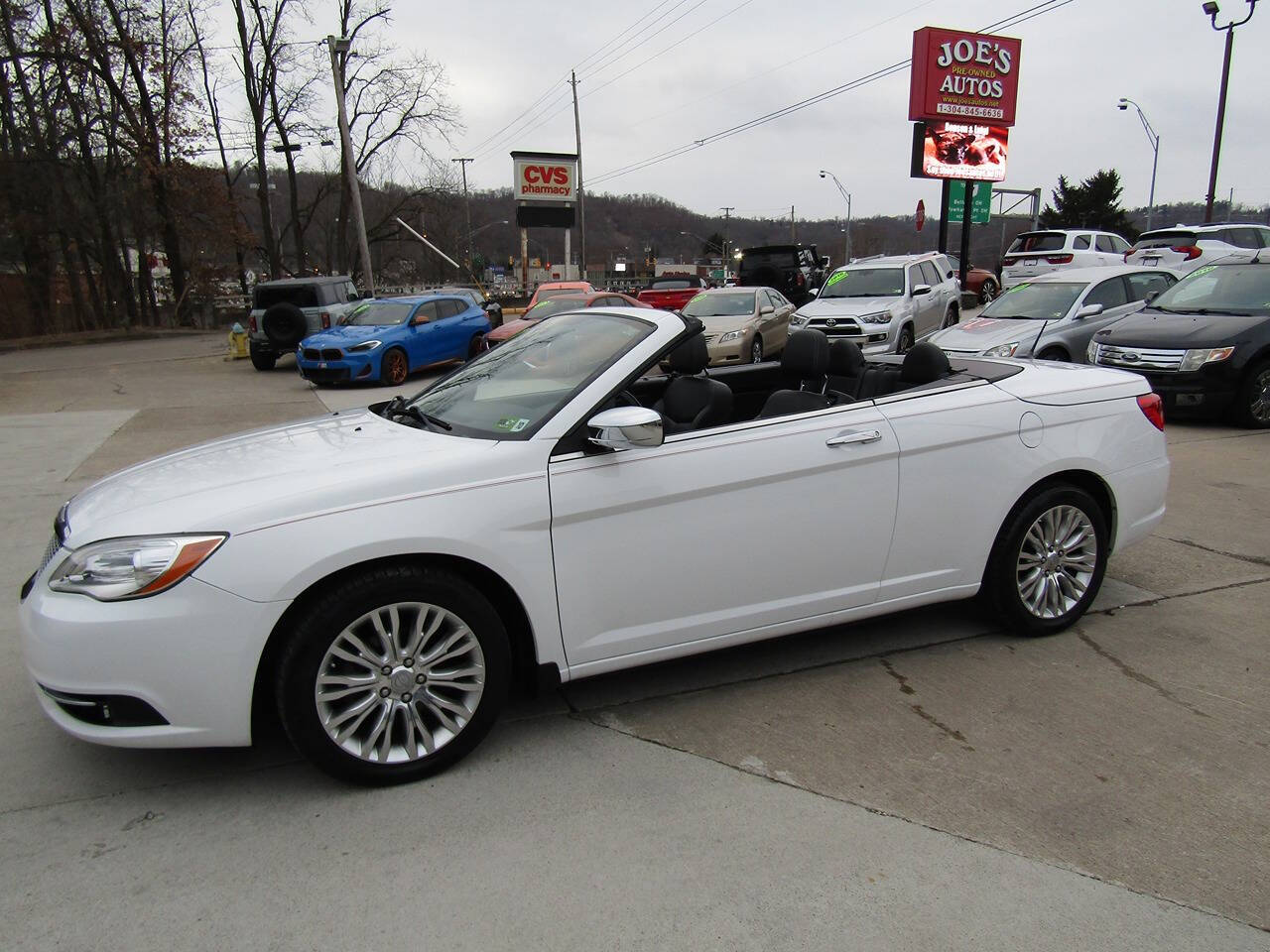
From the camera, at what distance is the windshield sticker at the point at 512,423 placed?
3215 mm

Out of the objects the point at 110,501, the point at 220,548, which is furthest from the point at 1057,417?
the point at 110,501

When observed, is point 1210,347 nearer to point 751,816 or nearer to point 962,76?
point 751,816

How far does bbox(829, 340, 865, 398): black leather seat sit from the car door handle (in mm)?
1049

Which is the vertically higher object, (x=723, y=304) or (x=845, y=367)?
(x=845, y=367)

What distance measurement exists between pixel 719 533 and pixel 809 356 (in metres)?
1.43

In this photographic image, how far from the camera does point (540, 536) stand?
301 centimetres

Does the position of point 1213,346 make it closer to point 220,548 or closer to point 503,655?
point 503,655

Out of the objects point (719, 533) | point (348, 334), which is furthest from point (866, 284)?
point (719, 533)

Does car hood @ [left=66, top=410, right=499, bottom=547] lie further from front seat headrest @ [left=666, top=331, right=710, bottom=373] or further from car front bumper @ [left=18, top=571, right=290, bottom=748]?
front seat headrest @ [left=666, top=331, right=710, bottom=373]

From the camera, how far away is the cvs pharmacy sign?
42844 millimetres

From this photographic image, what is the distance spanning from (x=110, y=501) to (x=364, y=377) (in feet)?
40.0

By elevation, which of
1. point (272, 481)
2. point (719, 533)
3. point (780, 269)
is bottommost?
point (719, 533)

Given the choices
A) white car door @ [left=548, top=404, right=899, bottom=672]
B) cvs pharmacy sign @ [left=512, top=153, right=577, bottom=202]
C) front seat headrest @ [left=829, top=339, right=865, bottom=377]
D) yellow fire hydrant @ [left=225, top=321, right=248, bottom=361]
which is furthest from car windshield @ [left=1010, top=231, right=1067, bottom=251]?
cvs pharmacy sign @ [left=512, top=153, right=577, bottom=202]

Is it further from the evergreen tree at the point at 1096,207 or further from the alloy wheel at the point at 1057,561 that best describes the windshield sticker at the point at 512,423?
the evergreen tree at the point at 1096,207
